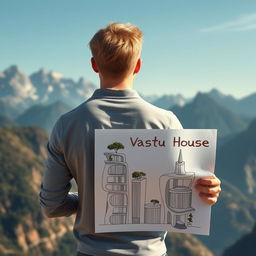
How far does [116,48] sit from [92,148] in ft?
3.40

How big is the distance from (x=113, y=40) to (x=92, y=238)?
6.65ft

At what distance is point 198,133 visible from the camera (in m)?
4.27

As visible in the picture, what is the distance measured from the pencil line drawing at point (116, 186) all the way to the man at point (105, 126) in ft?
0.51

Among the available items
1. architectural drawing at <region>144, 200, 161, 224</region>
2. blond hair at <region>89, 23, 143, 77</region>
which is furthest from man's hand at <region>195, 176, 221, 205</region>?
blond hair at <region>89, 23, 143, 77</region>

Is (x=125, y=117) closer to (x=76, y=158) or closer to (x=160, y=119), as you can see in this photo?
(x=160, y=119)

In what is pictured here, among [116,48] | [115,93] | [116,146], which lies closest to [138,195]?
[116,146]

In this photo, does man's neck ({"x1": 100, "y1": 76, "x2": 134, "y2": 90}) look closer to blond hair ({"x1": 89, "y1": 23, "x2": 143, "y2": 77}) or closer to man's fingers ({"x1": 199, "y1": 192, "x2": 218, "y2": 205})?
blond hair ({"x1": 89, "y1": 23, "x2": 143, "y2": 77})

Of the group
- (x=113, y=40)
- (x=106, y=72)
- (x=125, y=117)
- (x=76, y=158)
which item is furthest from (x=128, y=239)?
(x=113, y=40)

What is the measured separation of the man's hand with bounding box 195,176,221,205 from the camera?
13.7 ft

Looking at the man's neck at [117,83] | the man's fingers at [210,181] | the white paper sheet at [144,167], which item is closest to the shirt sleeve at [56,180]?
the white paper sheet at [144,167]

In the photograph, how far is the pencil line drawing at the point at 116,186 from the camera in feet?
13.9

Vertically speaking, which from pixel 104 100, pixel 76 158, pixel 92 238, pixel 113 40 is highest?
pixel 113 40

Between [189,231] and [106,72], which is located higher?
[106,72]

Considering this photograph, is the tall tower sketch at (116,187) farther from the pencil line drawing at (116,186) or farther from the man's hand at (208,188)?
the man's hand at (208,188)
